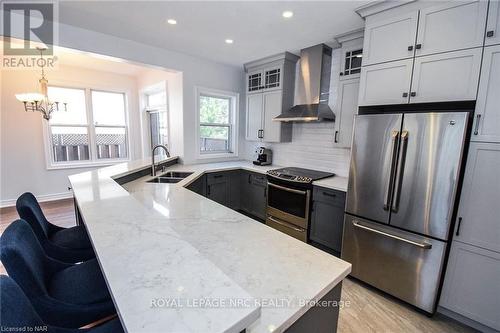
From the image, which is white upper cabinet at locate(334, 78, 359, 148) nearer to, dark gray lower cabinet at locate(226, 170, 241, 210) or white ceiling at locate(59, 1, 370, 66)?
white ceiling at locate(59, 1, 370, 66)

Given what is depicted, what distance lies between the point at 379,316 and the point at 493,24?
8.02 feet

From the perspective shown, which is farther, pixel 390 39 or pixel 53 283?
pixel 390 39

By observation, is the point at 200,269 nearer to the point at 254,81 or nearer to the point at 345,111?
the point at 345,111

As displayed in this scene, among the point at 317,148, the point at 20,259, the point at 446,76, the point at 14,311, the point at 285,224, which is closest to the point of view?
the point at 14,311

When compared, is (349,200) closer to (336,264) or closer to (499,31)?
(336,264)

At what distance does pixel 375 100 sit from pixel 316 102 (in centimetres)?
107

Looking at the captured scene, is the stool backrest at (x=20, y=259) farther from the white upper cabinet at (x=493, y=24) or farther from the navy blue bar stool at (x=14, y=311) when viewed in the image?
the white upper cabinet at (x=493, y=24)

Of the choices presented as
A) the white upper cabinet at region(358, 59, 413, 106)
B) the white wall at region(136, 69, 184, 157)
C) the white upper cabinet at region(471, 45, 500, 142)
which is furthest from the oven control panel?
the white wall at region(136, 69, 184, 157)

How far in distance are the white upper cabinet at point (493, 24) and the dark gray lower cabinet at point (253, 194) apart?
2711 mm

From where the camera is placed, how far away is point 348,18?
7.68ft

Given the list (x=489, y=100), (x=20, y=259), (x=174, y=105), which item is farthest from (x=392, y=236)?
(x=174, y=105)

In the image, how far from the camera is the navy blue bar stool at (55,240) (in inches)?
57.7

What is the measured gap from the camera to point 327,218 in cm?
275

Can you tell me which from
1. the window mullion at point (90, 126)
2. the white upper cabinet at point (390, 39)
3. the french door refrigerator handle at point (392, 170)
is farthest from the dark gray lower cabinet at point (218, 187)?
the window mullion at point (90, 126)
